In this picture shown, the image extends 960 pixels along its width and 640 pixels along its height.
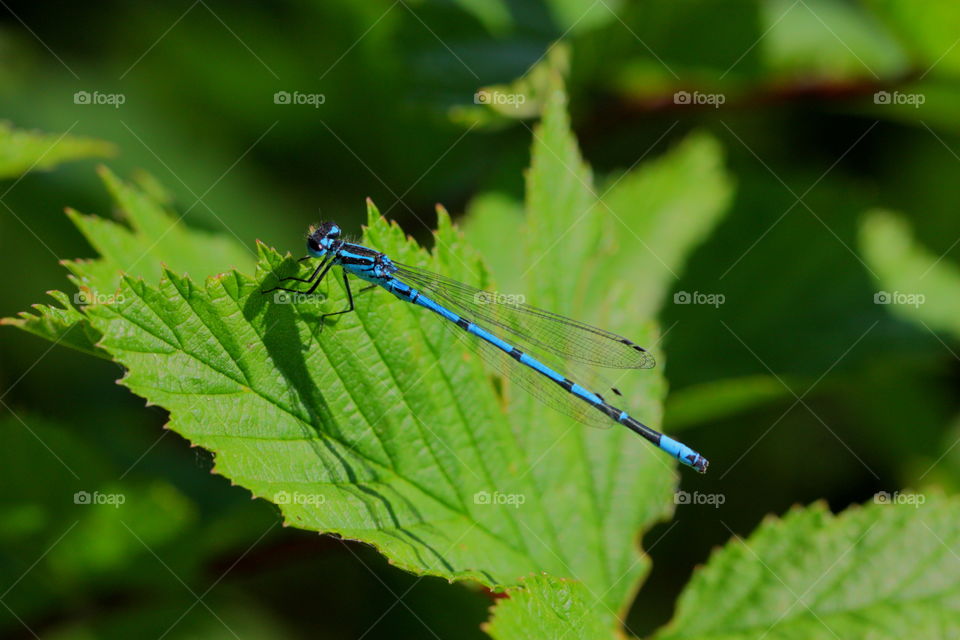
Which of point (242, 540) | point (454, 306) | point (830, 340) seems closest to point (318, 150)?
point (454, 306)

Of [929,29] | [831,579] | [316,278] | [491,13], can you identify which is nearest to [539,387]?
[316,278]

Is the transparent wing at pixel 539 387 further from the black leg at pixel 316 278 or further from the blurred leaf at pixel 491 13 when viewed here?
the blurred leaf at pixel 491 13

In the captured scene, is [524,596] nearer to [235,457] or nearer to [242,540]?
[235,457]

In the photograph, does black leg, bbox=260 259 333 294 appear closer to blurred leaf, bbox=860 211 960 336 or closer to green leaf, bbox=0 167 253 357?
green leaf, bbox=0 167 253 357

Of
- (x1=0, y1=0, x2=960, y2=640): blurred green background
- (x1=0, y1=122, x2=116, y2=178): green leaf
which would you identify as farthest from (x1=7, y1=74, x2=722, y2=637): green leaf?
(x1=0, y1=0, x2=960, y2=640): blurred green background

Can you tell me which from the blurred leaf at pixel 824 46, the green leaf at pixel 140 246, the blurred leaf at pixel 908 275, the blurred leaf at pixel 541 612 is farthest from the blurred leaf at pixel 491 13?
the blurred leaf at pixel 541 612

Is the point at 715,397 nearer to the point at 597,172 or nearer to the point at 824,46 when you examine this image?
the point at 597,172
